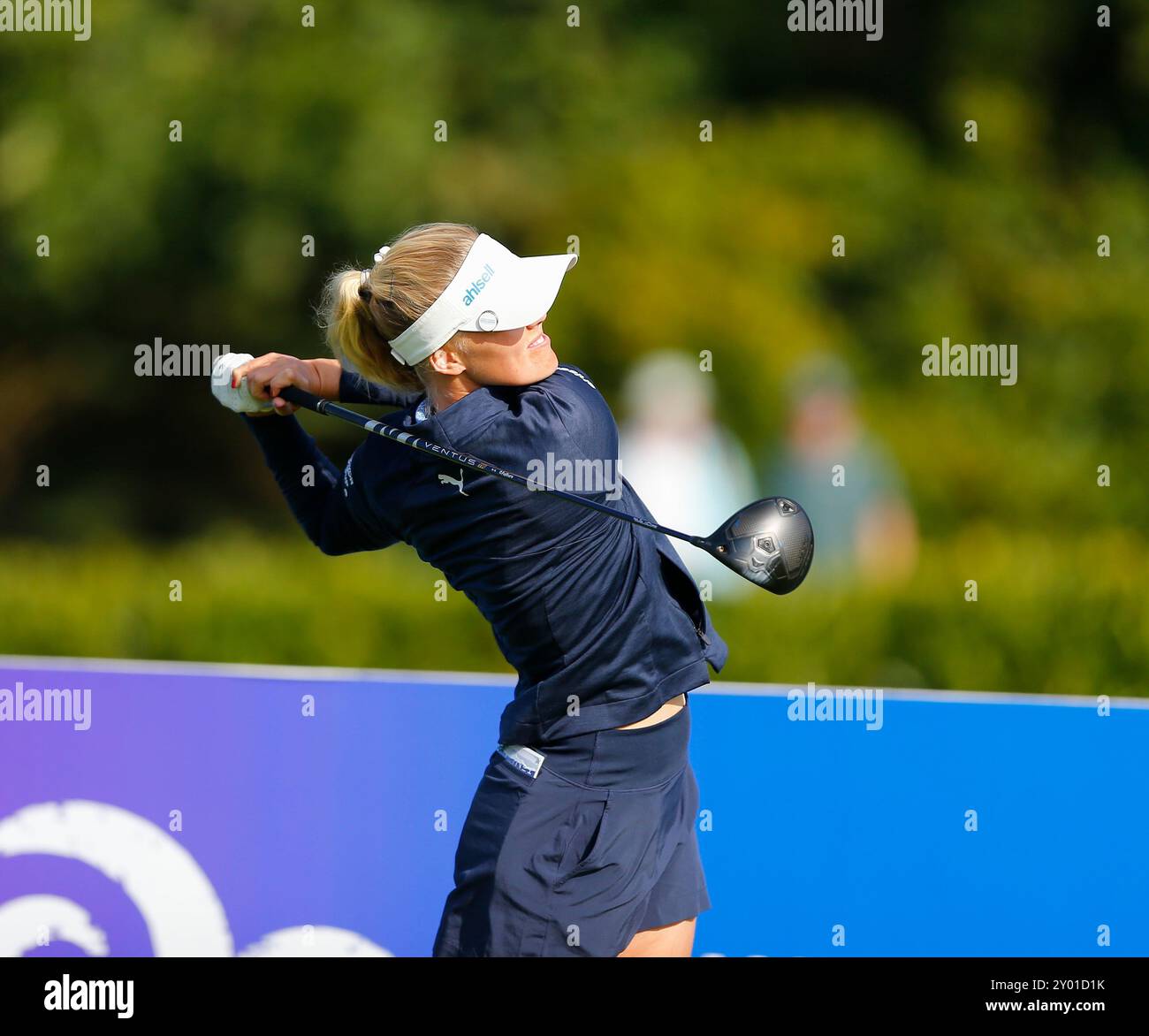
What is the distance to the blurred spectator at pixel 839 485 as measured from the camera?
7.11m

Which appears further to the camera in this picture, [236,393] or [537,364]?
[236,393]

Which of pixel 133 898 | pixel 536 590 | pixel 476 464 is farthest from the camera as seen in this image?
pixel 133 898

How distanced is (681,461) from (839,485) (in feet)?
2.64

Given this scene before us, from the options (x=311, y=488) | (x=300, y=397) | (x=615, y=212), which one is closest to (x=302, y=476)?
(x=311, y=488)

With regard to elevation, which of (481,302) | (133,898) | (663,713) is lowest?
(133,898)

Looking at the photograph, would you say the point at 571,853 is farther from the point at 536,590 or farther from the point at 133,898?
the point at 133,898

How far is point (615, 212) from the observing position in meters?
11.8

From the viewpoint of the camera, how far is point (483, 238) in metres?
3.21

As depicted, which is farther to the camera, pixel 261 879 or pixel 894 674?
pixel 894 674

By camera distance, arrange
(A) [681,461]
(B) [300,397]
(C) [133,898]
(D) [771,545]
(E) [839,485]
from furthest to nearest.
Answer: (E) [839,485] → (A) [681,461] → (C) [133,898] → (B) [300,397] → (D) [771,545]
